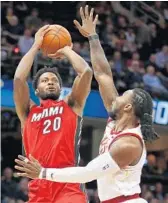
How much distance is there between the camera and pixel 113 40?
17.7 m

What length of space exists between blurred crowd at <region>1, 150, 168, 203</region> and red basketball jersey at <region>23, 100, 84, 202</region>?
22.2 feet

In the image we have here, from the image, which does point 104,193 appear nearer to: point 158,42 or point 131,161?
point 131,161

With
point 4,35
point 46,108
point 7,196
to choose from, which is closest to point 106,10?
point 4,35

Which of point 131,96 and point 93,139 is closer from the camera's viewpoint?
point 131,96

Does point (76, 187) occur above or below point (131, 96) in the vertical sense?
below

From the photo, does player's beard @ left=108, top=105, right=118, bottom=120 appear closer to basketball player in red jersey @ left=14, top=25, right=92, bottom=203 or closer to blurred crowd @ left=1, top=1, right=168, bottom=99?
basketball player in red jersey @ left=14, top=25, right=92, bottom=203

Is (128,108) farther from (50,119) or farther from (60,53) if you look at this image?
(60,53)

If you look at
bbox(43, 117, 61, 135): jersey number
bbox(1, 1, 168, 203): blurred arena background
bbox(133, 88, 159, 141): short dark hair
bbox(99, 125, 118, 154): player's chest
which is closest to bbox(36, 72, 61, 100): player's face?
bbox(43, 117, 61, 135): jersey number

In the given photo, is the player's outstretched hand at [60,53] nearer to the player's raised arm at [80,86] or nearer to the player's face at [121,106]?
the player's raised arm at [80,86]

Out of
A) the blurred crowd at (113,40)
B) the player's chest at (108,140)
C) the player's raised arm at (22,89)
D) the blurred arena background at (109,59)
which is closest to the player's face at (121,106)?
the player's chest at (108,140)

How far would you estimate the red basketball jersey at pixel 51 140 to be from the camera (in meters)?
6.82

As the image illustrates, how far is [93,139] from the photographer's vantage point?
18.2 meters

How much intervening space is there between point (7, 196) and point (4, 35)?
3426mm

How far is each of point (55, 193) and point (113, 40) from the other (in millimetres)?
11153
